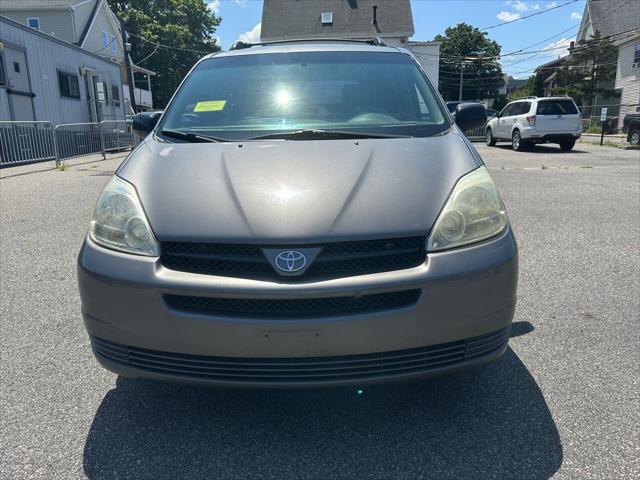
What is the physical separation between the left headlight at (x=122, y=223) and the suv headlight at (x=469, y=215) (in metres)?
1.11

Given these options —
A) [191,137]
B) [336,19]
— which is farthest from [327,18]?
[191,137]

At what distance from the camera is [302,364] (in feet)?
6.29

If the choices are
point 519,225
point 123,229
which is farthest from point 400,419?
point 519,225

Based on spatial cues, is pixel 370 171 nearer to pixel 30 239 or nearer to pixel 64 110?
pixel 30 239

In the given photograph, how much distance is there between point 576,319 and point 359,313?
2120 millimetres

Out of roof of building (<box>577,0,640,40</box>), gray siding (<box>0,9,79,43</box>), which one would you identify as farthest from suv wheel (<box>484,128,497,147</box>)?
roof of building (<box>577,0,640,40</box>)

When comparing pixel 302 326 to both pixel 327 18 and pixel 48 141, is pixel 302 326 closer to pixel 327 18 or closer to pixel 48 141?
pixel 48 141

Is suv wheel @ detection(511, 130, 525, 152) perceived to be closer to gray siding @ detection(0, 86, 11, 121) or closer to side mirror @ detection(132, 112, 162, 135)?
gray siding @ detection(0, 86, 11, 121)

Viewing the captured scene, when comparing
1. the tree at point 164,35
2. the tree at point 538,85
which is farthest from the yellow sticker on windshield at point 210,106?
the tree at point 538,85

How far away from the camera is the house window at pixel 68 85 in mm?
16938

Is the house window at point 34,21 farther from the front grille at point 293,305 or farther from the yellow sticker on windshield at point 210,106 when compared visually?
the front grille at point 293,305

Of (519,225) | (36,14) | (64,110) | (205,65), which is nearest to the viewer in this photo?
(205,65)

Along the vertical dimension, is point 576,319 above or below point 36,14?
below

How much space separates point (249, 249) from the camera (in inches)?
76.2
